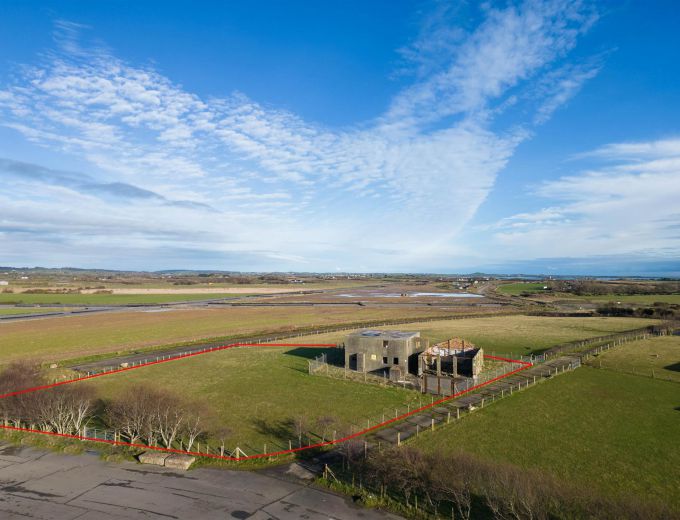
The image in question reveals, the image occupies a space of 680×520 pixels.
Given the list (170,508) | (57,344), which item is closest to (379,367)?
(170,508)

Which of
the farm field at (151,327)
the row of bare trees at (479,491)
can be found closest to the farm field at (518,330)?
the farm field at (151,327)

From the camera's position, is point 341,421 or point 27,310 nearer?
point 341,421

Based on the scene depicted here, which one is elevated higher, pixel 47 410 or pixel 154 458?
pixel 47 410

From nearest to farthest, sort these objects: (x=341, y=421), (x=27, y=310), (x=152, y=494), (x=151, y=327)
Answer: (x=152, y=494)
(x=341, y=421)
(x=151, y=327)
(x=27, y=310)

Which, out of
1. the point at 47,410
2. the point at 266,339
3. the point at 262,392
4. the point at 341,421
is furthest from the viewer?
the point at 266,339

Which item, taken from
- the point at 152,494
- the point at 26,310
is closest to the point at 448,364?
the point at 152,494

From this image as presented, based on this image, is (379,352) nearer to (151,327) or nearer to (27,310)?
(151,327)

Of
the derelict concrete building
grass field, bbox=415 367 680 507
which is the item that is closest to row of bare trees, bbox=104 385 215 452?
grass field, bbox=415 367 680 507

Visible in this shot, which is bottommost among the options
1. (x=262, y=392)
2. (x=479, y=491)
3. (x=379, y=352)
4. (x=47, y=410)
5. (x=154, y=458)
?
(x=262, y=392)
